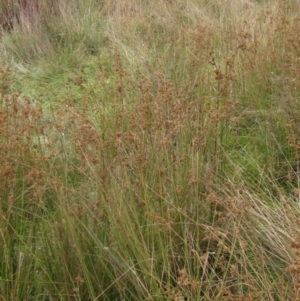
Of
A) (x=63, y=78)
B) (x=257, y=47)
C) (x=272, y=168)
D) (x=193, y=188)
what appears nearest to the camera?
(x=193, y=188)

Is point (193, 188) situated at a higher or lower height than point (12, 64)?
higher

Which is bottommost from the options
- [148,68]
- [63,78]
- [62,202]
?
[63,78]

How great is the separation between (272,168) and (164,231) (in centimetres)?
124

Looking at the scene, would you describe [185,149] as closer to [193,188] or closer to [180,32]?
[193,188]

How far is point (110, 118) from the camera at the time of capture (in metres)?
3.41

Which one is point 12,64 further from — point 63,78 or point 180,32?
point 180,32

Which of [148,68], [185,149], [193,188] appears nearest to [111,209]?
[193,188]

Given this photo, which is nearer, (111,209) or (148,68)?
(111,209)

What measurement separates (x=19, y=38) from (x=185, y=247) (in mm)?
4336

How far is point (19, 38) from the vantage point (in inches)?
239

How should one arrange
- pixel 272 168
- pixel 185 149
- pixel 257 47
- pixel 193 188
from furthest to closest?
pixel 257 47
pixel 272 168
pixel 185 149
pixel 193 188

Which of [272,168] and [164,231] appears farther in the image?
[272,168]

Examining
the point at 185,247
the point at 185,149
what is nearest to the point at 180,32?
the point at 185,149

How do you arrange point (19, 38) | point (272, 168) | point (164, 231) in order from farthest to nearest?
point (19, 38) → point (272, 168) → point (164, 231)
